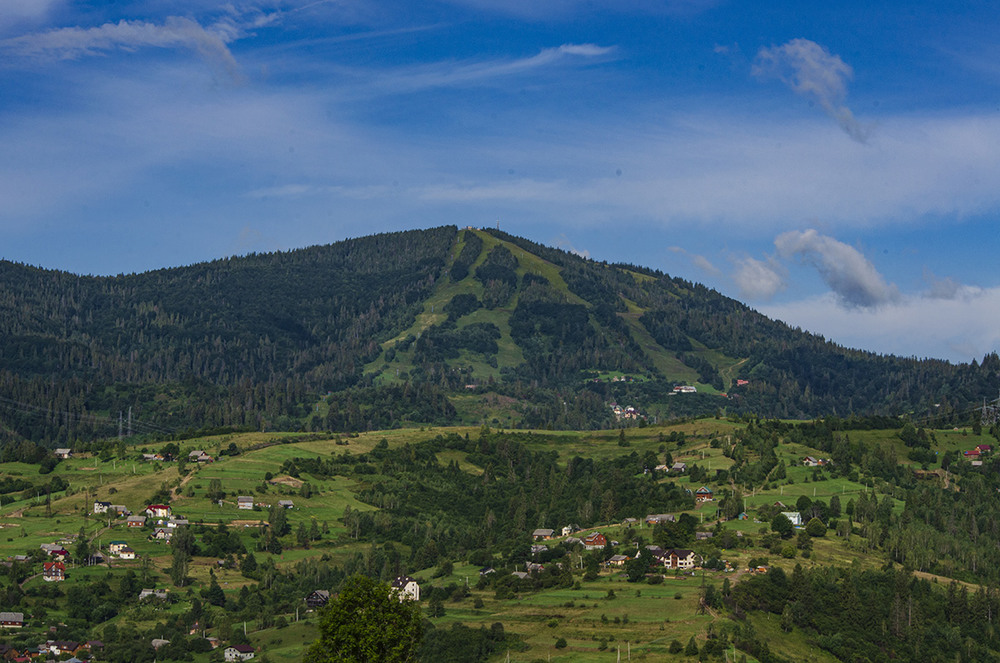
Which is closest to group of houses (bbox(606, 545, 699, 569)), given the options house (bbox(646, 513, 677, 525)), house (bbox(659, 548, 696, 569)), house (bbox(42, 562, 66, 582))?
house (bbox(659, 548, 696, 569))

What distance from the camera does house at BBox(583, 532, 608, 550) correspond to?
601 feet

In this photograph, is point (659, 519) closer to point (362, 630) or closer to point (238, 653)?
point (238, 653)

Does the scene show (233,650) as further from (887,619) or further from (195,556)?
(887,619)

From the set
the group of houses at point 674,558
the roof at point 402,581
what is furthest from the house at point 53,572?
the group of houses at point 674,558

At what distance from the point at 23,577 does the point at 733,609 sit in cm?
10215

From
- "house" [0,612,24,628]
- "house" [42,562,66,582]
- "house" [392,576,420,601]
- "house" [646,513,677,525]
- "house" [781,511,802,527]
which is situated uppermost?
"house" [781,511,802,527]

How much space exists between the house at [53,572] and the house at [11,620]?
47.7 ft

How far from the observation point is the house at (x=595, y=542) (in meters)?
183

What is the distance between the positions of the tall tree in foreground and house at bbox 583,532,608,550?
315 feet

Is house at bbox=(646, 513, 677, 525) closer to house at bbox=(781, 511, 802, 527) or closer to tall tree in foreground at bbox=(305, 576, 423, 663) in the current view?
house at bbox=(781, 511, 802, 527)

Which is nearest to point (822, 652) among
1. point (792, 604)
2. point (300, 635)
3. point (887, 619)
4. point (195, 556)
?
point (792, 604)

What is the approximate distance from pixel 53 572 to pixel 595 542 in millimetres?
81865

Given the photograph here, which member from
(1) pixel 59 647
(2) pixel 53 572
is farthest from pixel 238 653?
(2) pixel 53 572

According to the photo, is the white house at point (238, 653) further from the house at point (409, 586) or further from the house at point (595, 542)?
the house at point (595, 542)
